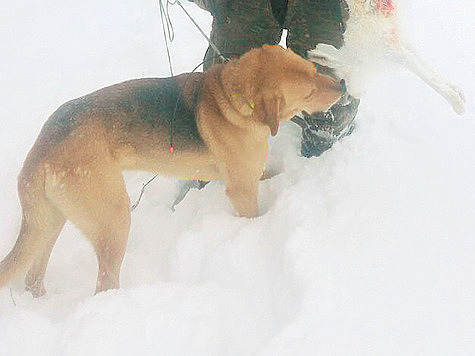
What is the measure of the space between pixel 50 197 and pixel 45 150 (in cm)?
19

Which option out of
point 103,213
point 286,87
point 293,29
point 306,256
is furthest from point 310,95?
point 103,213

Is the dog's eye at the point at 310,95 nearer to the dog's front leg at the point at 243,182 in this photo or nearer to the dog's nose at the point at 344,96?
the dog's nose at the point at 344,96

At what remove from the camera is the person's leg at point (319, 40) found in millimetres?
2189

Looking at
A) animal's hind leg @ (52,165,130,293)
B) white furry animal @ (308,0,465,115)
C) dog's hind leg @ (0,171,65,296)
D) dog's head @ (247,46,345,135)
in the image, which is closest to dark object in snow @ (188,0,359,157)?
white furry animal @ (308,0,465,115)

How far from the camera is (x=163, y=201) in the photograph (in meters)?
2.67

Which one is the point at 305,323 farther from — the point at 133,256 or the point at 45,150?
the point at 45,150

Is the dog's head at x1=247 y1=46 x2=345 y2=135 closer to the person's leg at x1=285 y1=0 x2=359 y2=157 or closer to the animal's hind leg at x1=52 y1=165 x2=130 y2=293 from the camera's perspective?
the person's leg at x1=285 y1=0 x2=359 y2=157

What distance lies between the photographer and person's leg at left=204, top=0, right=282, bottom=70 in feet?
7.63

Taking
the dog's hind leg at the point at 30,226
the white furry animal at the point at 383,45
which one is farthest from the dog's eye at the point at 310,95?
the dog's hind leg at the point at 30,226

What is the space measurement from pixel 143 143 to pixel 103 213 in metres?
0.34

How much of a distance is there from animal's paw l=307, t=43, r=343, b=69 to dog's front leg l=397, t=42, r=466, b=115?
0.29 metres

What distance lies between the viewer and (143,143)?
2.16m

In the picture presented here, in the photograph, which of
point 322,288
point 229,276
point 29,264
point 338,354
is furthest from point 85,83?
point 338,354

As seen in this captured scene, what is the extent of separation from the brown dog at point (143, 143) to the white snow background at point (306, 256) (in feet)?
0.66
